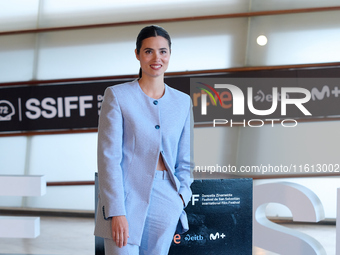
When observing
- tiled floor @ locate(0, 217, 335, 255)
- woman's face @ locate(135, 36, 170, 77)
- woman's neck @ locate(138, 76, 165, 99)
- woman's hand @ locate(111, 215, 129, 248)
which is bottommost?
tiled floor @ locate(0, 217, 335, 255)

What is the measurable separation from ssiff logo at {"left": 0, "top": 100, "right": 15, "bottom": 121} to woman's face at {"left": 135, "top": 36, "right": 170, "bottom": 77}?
408cm

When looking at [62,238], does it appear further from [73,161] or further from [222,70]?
[222,70]

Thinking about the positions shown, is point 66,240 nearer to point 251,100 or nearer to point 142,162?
point 251,100

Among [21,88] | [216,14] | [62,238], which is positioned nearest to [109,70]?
[21,88]

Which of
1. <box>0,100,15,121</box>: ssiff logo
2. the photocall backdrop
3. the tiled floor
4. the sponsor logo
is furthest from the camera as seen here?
<box>0,100,15,121</box>: ssiff logo

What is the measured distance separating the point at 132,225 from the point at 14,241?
3.28 metres

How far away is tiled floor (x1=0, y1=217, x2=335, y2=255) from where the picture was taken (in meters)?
3.64

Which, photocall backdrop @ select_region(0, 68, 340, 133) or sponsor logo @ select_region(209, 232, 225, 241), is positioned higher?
photocall backdrop @ select_region(0, 68, 340, 133)

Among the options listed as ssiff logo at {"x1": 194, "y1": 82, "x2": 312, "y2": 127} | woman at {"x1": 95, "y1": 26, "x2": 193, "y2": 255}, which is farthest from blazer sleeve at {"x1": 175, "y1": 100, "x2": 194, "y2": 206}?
ssiff logo at {"x1": 194, "y1": 82, "x2": 312, "y2": 127}

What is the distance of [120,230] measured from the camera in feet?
3.97

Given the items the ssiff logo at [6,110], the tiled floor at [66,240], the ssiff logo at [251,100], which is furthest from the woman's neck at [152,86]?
the ssiff logo at [6,110]

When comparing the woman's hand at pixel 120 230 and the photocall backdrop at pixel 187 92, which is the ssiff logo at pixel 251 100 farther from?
the woman's hand at pixel 120 230

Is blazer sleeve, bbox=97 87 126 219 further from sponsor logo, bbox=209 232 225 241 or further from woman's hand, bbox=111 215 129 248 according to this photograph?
sponsor logo, bbox=209 232 225 241

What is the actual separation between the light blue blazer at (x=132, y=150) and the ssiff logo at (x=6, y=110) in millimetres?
4056
